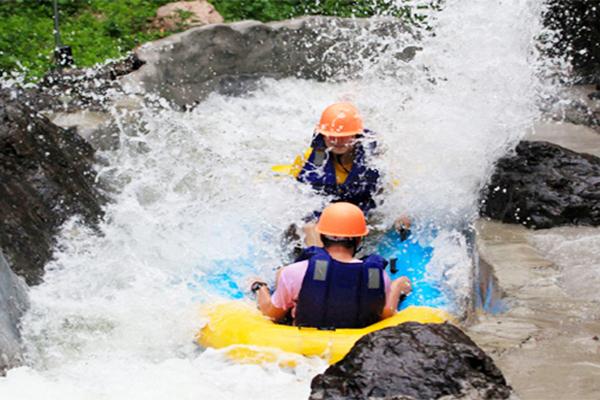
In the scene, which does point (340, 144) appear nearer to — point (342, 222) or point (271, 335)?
point (342, 222)

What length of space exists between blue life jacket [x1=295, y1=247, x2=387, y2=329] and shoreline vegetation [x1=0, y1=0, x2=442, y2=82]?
577 cm

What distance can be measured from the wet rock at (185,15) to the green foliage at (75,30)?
136 mm

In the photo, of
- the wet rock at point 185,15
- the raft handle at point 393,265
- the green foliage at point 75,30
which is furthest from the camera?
the wet rock at point 185,15

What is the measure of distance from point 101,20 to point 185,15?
1.06m

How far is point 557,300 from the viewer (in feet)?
16.0

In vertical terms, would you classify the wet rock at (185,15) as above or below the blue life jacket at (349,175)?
below

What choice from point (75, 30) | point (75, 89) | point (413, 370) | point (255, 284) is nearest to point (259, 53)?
point (75, 89)

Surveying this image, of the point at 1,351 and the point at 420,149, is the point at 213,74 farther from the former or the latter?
the point at 1,351

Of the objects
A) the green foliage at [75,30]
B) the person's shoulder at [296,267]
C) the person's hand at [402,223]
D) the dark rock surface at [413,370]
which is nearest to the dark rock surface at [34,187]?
the person's shoulder at [296,267]

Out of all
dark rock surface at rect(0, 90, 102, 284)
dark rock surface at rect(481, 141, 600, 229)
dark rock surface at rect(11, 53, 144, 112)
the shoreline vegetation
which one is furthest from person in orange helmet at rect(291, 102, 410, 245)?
the shoreline vegetation

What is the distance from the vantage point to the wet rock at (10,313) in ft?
15.2

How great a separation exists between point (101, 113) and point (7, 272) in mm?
2993

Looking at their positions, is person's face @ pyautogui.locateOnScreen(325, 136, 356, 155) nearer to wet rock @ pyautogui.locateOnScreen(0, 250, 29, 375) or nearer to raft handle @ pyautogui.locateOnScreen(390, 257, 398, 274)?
raft handle @ pyautogui.locateOnScreen(390, 257, 398, 274)

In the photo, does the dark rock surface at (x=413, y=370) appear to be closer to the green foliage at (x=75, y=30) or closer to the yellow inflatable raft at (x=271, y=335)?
the yellow inflatable raft at (x=271, y=335)
